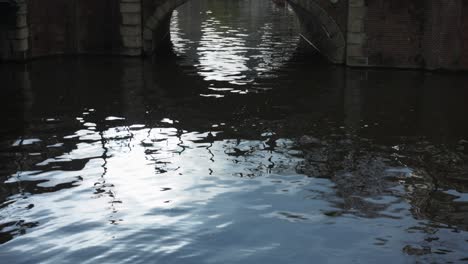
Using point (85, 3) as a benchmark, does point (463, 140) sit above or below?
below

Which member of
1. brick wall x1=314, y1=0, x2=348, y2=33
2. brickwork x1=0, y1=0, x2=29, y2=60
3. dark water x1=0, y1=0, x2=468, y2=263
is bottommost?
dark water x1=0, y1=0, x2=468, y2=263

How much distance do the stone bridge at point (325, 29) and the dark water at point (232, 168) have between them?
1.20 metres

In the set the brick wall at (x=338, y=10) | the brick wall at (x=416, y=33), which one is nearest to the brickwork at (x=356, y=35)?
the brick wall at (x=416, y=33)

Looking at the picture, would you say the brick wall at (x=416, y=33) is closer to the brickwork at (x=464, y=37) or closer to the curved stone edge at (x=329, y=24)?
the brickwork at (x=464, y=37)

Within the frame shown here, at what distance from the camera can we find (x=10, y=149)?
11.3m

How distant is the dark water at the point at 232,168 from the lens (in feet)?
24.1

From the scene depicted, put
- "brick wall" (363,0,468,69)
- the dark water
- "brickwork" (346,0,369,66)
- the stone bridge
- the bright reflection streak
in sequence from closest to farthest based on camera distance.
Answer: the dark water, "brick wall" (363,0,468,69), the stone bridge, "brickwork" (346,0,369,66), the bright reflection streak

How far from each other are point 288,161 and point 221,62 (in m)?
12.6

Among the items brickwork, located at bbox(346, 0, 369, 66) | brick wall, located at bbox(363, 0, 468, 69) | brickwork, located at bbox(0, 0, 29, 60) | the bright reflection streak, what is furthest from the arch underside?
brickwork, located at bbox(0, 0, 29, 60)

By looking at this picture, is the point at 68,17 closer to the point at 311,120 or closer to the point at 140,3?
the point at 140,3

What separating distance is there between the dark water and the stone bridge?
47.4 inches

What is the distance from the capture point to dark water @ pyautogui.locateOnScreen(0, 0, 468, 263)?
733 centimetres

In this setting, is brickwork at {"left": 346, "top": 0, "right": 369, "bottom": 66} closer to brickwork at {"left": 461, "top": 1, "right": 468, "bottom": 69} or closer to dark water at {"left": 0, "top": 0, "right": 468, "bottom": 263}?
dark water at {"left": 0, "top": 0, "right": 468, "bottom": 263}

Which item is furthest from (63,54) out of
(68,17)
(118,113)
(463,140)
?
(463,140)
